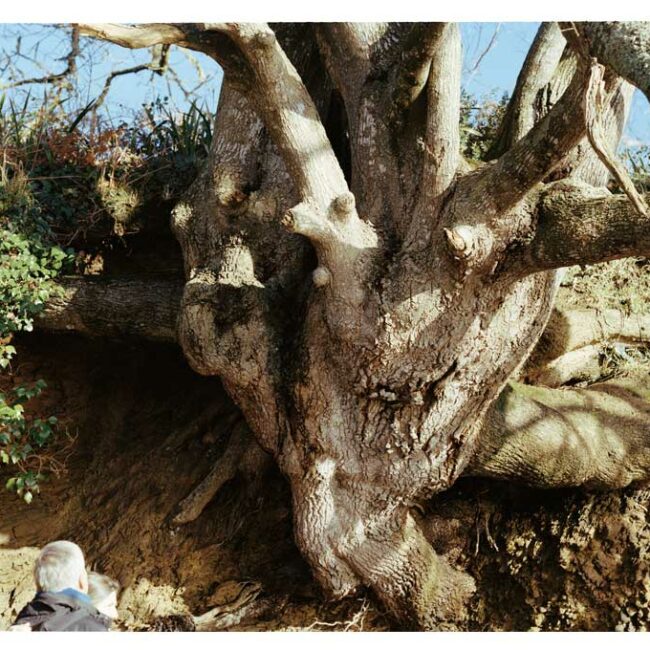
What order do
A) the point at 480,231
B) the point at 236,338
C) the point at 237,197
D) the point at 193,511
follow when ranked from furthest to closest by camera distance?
1. the point at 193,511
2. the point at 237,197
3. the point at 236,338
4. the point at 480,231

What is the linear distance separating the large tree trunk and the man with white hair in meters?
1.46

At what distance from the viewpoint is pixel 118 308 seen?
16.7 ft

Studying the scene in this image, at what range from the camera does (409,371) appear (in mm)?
4000

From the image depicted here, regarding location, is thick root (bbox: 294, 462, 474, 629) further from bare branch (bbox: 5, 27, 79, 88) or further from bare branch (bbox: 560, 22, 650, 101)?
bare branch (bbox: 5, 27, 79, 88)

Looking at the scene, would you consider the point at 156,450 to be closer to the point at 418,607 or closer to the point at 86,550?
the point at 86,550

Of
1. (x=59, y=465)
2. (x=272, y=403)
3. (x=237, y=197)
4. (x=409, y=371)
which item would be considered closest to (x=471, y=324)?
(x=409, y=371)

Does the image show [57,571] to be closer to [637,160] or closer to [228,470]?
[228,470]

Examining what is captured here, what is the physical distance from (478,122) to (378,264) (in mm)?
2635

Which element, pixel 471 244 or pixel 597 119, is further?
pixel 471 244

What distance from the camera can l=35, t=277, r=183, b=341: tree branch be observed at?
507 centimetres

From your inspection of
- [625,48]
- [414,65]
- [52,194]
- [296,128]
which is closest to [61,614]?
[296,128]

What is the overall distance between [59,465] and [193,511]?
1.07 m

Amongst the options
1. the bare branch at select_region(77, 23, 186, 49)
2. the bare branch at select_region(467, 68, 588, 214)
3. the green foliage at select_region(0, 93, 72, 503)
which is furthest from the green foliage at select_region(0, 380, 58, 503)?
the bare branch at select_region(467, 68, 588, 214)

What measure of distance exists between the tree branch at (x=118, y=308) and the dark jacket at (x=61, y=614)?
85.8 inches
